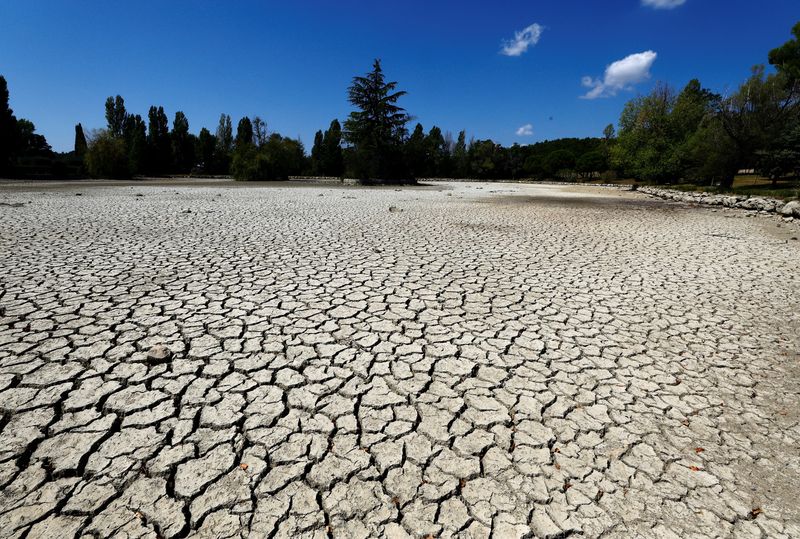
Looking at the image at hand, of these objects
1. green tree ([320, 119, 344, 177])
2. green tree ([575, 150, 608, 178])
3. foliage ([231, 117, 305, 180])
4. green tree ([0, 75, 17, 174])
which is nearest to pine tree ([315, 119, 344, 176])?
green tree ([320, 119, 344, 177])

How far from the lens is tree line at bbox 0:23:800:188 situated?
2562cm

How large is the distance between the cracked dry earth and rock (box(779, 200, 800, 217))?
11039mm

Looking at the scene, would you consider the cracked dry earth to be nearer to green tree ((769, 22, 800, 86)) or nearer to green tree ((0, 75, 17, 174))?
green tree ((0, 75, 17, 174))

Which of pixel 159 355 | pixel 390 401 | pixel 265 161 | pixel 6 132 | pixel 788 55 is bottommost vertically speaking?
pixel 390 401

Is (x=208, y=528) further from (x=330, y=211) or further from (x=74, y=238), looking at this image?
(x=330, y=211)

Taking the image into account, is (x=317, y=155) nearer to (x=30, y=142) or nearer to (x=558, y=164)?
(x=30, y=142)

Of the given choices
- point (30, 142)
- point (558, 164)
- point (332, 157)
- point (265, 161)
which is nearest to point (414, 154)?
point (265, 161)

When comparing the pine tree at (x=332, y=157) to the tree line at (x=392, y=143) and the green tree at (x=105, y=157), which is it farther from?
the green tree at (x=105, y=157)

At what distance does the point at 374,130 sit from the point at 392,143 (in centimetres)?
202

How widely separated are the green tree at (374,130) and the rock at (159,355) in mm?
32515

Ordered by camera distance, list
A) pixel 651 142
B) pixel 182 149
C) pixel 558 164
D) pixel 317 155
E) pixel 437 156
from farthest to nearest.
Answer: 1. pixel 558 164
2. pixel 437 156
3. pixel 317 155
4. pixel 182 149
5. pixel 651 142

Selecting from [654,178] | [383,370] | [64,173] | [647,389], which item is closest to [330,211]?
[383,370]

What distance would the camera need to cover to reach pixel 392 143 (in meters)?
34.5

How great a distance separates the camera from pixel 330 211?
43.3 feet
